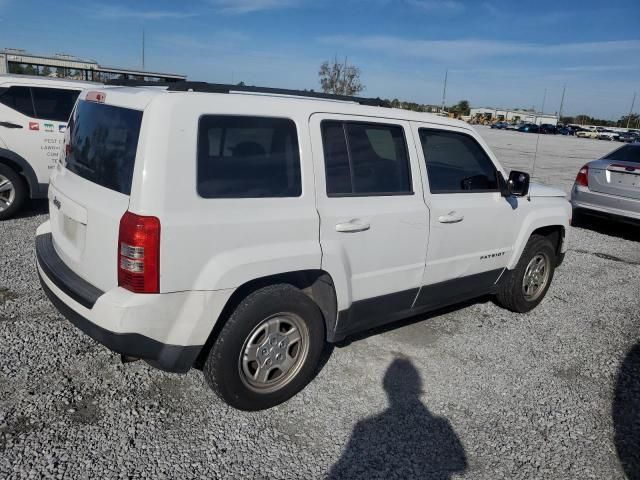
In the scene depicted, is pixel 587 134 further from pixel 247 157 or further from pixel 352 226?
pixel 247 157

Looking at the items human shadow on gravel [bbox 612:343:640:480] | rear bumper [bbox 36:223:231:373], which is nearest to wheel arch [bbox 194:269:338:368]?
rear bumper [bbox 36:223:231:373]

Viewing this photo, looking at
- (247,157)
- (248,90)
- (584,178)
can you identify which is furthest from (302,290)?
(584,178)

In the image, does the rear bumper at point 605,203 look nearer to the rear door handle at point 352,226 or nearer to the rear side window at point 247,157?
the rear door handle at point 352,226

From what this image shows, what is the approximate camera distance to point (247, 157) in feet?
9.78

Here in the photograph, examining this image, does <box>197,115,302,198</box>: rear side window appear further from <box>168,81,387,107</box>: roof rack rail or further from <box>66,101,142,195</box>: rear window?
→ <box>66,101,142,195</box>: rear window

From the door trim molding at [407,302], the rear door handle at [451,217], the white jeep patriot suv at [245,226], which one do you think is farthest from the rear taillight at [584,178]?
the rear door handle at [451,217]

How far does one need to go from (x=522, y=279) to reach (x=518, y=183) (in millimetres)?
1059

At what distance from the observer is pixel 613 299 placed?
5805mm

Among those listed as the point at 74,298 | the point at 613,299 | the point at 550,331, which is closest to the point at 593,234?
the point at 613,299

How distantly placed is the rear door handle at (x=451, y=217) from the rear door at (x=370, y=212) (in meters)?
0.16

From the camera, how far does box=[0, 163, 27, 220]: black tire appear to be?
22.3 feet

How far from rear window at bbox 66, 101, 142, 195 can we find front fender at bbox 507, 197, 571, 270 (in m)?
3.39

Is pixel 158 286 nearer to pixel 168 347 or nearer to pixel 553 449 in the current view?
pixel 168 347

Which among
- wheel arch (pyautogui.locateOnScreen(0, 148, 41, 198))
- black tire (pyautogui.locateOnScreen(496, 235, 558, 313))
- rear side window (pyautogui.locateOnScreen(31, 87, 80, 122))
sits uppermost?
rear side window (pyautogui.locateOnScreen(31, 87, 80, 122))
